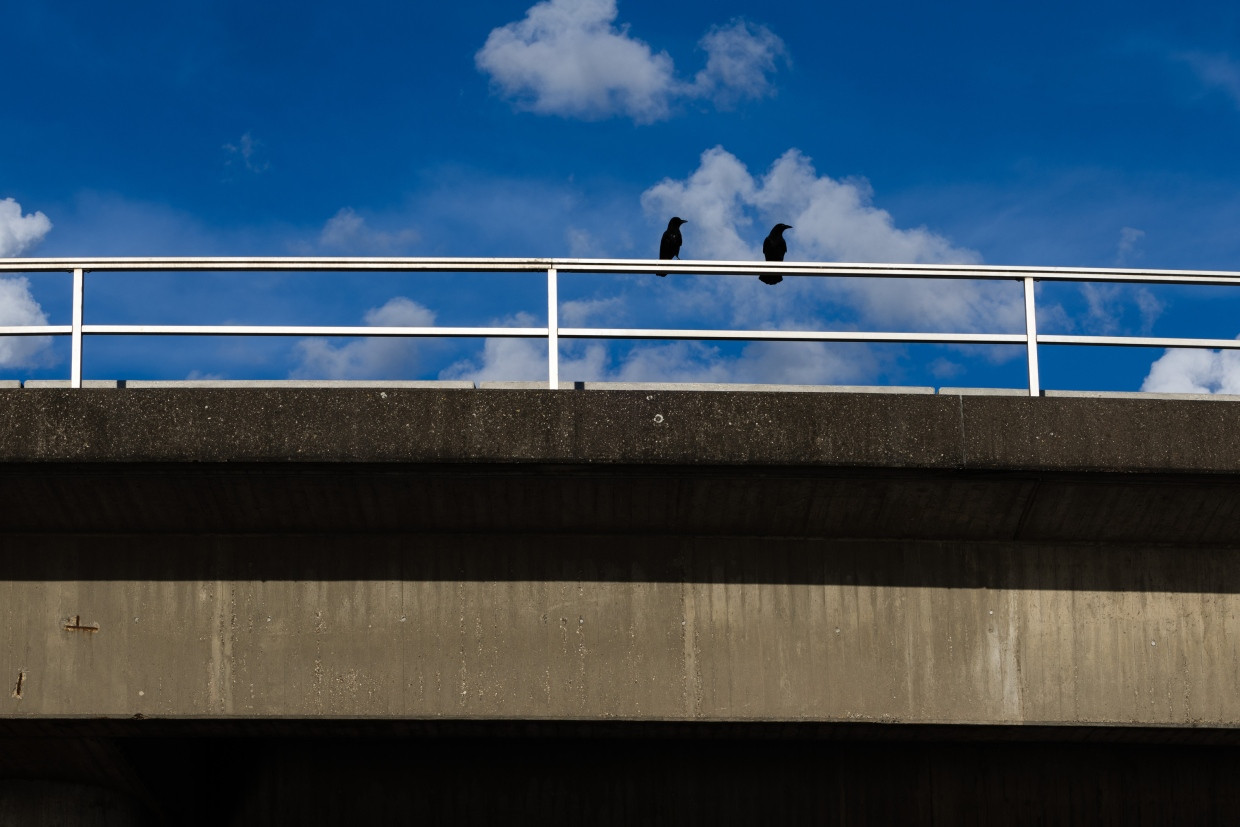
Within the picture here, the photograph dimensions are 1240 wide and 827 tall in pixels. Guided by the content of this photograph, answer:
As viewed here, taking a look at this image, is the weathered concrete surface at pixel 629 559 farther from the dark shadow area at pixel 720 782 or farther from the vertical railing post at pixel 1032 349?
the dark shadow area at pixel 720 782

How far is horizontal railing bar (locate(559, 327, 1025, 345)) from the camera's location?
7.45 m

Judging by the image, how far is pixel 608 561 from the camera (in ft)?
24.9

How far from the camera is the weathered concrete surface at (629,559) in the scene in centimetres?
709

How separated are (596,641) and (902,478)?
6.65ft

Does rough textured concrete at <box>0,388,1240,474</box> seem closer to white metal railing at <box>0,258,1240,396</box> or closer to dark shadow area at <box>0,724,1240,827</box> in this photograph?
white metal railing at <box>0,258,1240,396</box>

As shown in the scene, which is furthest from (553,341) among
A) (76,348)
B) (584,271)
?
(76,348)

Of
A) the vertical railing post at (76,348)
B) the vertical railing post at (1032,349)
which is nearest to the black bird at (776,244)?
the vertical railing post at (1032,349)

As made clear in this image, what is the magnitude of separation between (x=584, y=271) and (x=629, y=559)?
182 centimetres

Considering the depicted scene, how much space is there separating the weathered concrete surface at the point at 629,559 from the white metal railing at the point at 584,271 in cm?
49

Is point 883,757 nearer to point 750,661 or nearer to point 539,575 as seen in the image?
point 750,661

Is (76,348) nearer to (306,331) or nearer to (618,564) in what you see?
(306,331)

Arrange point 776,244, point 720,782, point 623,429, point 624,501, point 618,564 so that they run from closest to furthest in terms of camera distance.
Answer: point 623,429 → point 624,501 → point 618,564 → point 720,782 → point 776,244

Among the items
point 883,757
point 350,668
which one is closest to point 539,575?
point 350,668

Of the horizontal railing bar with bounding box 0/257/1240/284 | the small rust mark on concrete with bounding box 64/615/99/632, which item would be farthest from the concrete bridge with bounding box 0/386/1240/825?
the horizontal railing bar with bounding box 0/257/1240/284
